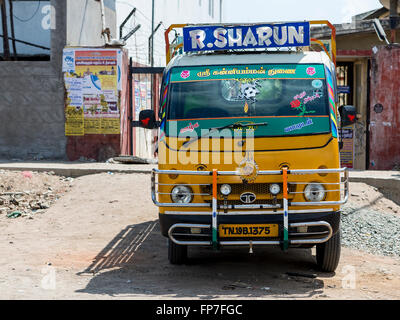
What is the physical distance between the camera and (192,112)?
6941mm

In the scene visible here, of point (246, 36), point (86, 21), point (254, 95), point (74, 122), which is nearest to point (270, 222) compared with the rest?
point (254, 95)

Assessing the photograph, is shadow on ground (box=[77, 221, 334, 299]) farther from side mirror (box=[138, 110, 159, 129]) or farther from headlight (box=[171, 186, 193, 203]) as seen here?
side mirror (box=[138, 110, 159, 129])

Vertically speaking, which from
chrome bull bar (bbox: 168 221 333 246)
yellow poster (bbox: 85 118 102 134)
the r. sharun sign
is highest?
the r. sharun sign

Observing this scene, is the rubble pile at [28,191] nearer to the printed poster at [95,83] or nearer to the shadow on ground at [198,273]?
the printed poster at [95,83]

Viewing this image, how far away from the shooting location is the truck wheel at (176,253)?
7227 millimetres

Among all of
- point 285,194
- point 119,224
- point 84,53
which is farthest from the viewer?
point 84,53

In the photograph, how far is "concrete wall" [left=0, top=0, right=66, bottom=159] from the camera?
49.5ft

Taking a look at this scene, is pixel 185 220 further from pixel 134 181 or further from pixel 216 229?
pixel 134 181

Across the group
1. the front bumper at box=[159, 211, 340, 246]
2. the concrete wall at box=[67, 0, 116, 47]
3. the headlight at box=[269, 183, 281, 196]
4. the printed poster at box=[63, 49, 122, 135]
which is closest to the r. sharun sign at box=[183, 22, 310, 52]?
the headlight at box=[269, 183, 281, 196]

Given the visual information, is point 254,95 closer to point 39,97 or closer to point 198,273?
point 198,273

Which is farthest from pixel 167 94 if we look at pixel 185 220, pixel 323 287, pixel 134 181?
pixel 134 181

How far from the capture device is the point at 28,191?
11914 mm

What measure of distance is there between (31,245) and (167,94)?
3263mm

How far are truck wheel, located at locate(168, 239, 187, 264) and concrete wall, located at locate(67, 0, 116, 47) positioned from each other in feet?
30.2
